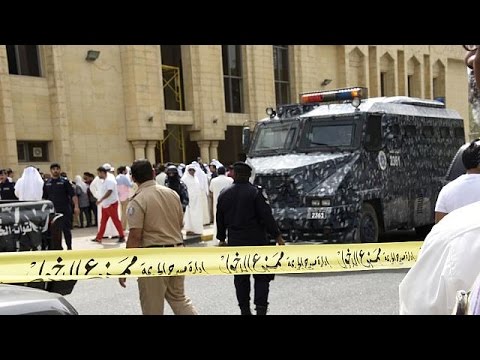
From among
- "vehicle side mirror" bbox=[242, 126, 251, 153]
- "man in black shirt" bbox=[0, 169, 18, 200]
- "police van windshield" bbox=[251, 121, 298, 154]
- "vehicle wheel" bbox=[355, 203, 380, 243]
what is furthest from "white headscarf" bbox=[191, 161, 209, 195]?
"vehicle wheel" bbox=[355, 203, 380, 243]

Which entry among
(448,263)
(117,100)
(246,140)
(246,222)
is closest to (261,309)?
(246,222)

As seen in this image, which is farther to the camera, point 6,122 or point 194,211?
point 6,122

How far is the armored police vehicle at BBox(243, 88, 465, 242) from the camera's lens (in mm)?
8414

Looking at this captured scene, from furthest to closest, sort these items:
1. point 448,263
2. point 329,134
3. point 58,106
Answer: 1. point 58,106
2. point 329,134
3. point 448,263

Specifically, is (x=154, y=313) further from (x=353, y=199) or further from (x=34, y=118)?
(x=34, y=118)

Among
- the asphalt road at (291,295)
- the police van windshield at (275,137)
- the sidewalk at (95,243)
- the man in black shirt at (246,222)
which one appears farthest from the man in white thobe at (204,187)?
the man in black shirt at (246,222)

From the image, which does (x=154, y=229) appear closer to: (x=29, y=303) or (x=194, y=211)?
(x=29, y=303)

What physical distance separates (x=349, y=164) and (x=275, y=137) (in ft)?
5.73

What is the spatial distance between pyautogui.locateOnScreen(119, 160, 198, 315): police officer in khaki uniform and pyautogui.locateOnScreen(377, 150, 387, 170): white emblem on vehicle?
5323 mm

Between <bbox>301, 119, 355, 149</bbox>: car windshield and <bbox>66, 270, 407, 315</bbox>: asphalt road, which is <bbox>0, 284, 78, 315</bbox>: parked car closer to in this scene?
<bbox>66, 270, 407, 315</bbox>: asphalt road

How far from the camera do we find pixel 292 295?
6789mm

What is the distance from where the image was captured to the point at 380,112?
371 inches
